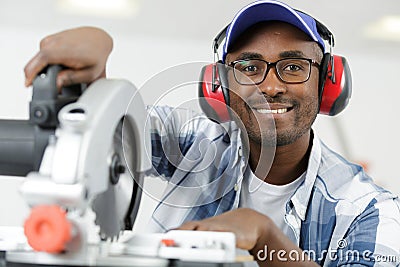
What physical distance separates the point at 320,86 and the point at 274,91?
0.38ft

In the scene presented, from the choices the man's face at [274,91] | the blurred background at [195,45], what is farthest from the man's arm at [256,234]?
the blurred background at [195,45]

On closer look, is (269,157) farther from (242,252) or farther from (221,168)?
(242,252)

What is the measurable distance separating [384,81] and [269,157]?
217 cm

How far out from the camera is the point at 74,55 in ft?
3.22

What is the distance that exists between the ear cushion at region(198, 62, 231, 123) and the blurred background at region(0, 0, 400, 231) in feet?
5.81

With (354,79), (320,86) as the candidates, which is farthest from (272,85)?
(354,79)

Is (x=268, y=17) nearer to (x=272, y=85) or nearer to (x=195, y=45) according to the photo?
(x=272, y=85)

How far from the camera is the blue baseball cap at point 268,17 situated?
149cm

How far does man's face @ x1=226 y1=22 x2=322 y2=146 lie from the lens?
1.53m

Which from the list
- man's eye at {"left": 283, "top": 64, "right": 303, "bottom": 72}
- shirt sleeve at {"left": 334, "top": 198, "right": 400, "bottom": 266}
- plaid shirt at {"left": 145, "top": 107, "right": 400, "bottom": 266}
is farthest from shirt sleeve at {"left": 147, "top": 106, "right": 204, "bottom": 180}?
shirt sleeve at {"left": 334, "top": 198, "right": 400, "bottom": 266}

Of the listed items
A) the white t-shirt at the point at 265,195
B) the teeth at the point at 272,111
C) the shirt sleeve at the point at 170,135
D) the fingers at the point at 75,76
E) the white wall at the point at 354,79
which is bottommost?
the white wall at the point at 354,79

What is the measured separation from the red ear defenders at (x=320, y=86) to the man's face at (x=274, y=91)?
0.02 meters

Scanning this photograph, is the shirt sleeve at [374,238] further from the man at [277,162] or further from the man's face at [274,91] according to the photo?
the man's face at [274,91]

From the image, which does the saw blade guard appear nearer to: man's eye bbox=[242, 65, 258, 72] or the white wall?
man's eye bbox=[242, 65, 258, 72]
